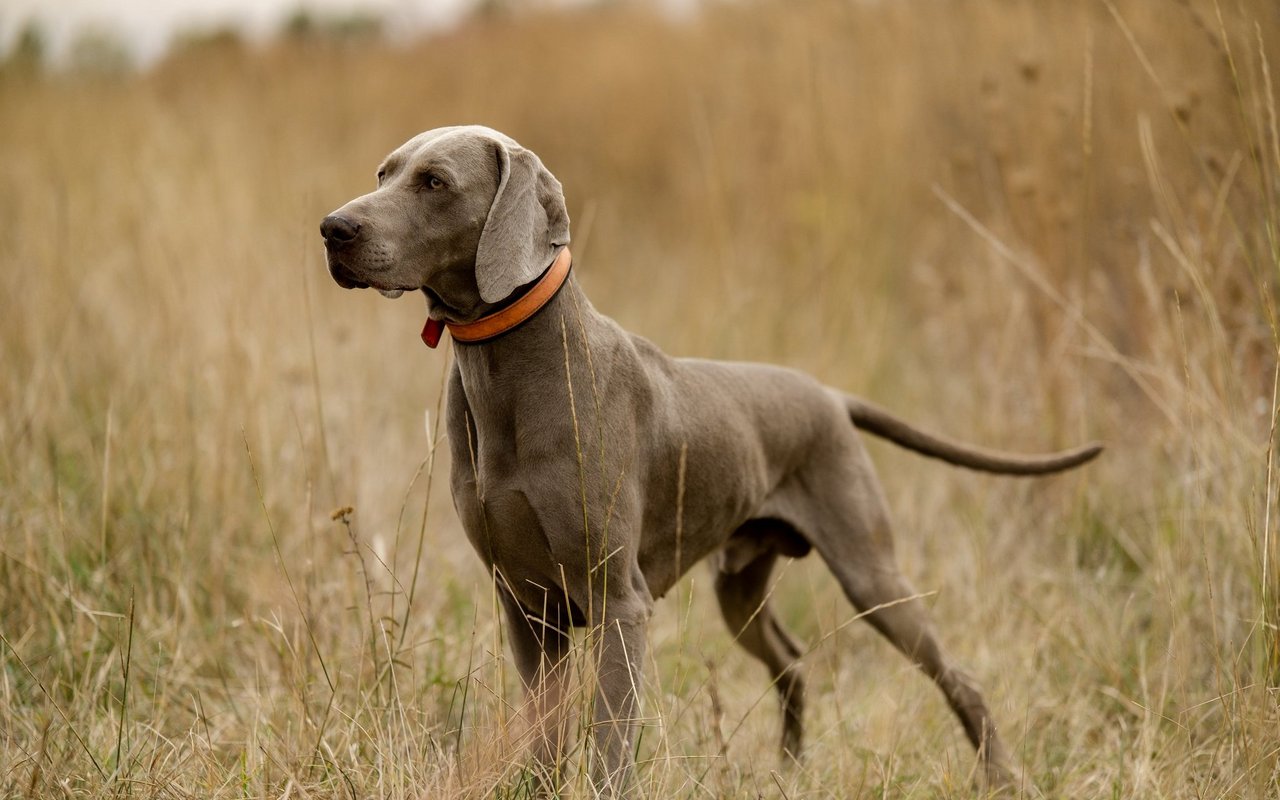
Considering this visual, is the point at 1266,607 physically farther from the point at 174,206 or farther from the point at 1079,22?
the point at 174,206

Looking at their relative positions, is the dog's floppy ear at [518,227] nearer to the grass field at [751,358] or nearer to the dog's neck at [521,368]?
the dog's neck at [521,368]

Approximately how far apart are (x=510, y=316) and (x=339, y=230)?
40 centimetres

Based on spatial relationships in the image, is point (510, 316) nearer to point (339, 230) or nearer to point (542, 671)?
point (339, 230)

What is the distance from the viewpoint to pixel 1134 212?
5684mm

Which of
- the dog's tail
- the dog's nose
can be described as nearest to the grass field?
the dog's tail

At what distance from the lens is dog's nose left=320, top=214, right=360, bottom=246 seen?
2293mm

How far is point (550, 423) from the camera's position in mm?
2557

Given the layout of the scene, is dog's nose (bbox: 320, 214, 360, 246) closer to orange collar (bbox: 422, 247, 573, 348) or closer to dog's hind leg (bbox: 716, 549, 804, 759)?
orange collar (bbox: 422, 247, 573, 348)

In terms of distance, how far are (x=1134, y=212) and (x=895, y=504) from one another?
6.22ft

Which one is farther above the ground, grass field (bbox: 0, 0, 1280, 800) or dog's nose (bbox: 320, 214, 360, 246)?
dog's nose (bbox: 320, 214, 360, 246)

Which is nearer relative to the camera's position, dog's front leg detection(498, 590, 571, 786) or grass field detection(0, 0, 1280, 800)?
dog's front leg detection(498, 590, 571, 786)

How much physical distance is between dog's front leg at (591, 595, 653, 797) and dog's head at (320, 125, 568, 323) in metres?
0.72

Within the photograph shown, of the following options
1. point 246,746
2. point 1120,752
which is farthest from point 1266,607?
point 246,746

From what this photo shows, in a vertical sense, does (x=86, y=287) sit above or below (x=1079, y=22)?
below
